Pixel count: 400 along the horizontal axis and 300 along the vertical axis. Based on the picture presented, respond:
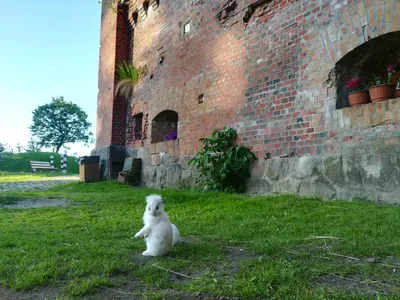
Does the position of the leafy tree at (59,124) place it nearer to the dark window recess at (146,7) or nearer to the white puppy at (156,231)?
the dark window recess at (146,7)

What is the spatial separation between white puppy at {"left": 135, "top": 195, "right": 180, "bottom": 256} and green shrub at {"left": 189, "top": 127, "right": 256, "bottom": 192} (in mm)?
3456

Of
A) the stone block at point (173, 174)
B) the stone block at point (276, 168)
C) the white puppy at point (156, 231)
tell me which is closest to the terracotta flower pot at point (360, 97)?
the stone block at point (276, 168)

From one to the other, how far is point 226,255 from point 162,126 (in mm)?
7253

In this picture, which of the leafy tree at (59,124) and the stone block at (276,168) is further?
the leafy tree at (59,124)

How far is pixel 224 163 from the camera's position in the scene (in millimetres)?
5945

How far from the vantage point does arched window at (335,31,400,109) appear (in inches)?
175

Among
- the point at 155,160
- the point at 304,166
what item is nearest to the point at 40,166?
the point at 155,160

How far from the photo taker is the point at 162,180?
8.37 metres

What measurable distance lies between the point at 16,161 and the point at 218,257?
23248 mm

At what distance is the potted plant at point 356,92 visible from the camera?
434 centimetres

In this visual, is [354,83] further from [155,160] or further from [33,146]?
[33,146]

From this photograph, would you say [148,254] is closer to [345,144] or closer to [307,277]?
[307,277]

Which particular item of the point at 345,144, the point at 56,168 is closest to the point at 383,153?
the point at 345,144

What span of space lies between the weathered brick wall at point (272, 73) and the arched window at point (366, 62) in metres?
0.11
